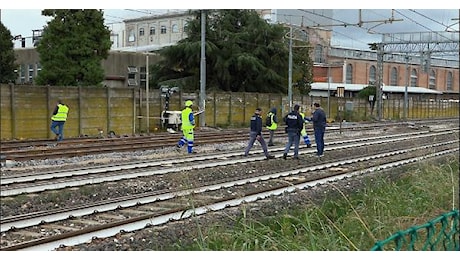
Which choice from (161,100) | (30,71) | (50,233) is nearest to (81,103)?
(30,71)

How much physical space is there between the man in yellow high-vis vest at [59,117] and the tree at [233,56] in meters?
2.41

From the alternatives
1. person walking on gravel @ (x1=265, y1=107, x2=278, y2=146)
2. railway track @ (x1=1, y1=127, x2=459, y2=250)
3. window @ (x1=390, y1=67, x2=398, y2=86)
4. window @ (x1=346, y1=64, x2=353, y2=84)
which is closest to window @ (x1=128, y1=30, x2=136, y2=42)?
railway track @ (x1=1, y1=127, x2=459, y2=250)

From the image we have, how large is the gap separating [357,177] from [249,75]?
9.93 feet

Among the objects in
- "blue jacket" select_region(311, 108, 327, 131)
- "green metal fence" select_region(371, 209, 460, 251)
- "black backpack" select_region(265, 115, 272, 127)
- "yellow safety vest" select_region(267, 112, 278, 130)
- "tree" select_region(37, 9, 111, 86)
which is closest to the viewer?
"green metal fence" select_region(371, 209, 460, 251)

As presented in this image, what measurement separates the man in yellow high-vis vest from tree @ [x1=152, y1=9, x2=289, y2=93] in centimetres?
241

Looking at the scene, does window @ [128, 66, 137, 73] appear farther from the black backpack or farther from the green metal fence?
the green metal fence

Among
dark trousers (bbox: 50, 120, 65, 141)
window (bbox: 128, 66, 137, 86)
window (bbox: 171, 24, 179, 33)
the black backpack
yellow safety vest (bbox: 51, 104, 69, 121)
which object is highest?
window (bbox: 171, 24, 179, 33)

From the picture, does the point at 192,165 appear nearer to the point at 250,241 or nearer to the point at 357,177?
the point at 357,177

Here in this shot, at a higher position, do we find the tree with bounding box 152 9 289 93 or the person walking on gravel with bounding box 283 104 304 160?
the tree with bounding box 152 9 289 93

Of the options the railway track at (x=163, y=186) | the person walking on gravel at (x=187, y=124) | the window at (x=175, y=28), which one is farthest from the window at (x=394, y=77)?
the window at (x=175, y=28)

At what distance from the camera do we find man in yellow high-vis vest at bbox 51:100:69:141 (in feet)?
47.4

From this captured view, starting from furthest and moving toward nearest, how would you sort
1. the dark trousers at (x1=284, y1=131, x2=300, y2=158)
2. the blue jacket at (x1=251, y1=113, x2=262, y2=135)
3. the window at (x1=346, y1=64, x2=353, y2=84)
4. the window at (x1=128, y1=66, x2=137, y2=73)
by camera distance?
the dark trousers at (x1=284, y1=131, x2=300, y2=158) < the blue jacket at (x1=251, y1=113, x2=262, y2=135) < the window at (x1=346, y1=64, x2=353, y2=84) < the window at (x1=128, y1=66, x2=137, y2=73)

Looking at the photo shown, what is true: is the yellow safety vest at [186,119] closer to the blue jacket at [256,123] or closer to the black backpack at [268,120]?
the blue jacket at [256,123]
